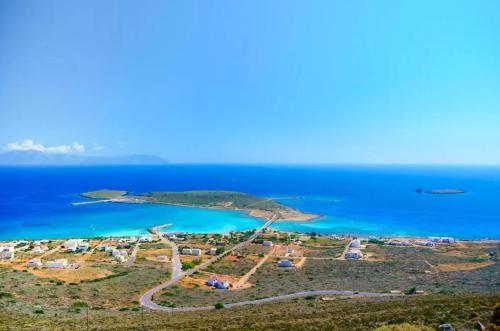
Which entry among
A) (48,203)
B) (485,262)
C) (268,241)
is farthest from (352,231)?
(48,203)

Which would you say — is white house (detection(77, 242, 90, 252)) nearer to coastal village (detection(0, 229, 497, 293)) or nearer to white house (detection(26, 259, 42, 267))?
coastal village (detection(0, 229, 497, 293))

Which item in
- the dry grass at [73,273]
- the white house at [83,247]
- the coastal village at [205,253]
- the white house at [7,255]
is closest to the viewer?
the dry grass at [73,273]

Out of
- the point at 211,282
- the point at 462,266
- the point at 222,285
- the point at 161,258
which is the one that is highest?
the point at 462,266

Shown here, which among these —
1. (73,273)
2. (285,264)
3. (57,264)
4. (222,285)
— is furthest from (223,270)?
(57,264)

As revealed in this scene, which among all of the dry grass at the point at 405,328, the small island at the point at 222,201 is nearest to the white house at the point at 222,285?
the dry grass at the point at 405,328

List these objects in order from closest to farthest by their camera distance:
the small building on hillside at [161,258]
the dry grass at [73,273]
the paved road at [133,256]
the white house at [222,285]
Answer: the white house at [222,285] → the dry grass at [73,273] → the paved road at [133,256] → the small building on hillside at [161,258]

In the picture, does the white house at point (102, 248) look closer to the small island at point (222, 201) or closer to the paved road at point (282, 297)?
the paved road at point (282, 297)

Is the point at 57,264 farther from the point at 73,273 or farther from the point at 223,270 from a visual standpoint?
the point at 223,270

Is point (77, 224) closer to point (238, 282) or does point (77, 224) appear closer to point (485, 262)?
point (238, 282)

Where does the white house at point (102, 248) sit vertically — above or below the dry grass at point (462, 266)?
below
